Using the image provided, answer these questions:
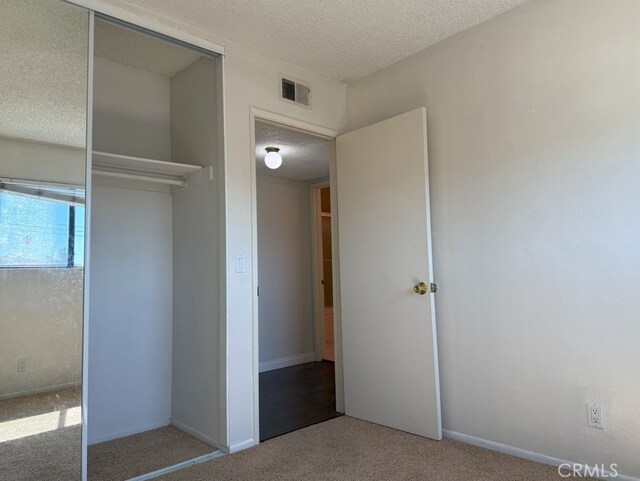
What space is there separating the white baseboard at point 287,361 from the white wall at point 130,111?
2.70m

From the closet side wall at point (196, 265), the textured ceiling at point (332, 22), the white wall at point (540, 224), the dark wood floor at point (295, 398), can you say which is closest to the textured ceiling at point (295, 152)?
the closet side wall at point (196, 265)

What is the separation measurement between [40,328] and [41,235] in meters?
0.44

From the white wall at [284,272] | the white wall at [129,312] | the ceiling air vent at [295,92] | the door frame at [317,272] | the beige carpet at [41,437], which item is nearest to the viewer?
the beige carpet at [41,437]

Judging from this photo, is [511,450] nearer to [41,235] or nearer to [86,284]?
[86,284]

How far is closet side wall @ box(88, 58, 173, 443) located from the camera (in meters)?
2.88

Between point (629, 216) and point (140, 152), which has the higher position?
point (140, 152)

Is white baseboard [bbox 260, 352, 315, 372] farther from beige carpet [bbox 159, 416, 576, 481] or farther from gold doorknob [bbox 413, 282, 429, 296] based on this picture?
gold doorknob [bbox 413, 282, 429, 296]

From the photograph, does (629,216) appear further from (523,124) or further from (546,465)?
(546,465)

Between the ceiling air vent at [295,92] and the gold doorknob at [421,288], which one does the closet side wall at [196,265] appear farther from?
the gold doorknob at [421,288]

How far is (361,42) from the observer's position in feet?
9.30

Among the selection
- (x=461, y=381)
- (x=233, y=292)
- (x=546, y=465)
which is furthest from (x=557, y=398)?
(x=233, y=292)

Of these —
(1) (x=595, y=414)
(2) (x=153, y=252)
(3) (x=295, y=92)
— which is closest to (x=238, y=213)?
(2) (x=153, y=252)

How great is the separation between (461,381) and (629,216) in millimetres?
1290

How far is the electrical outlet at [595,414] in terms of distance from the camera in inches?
84.7
